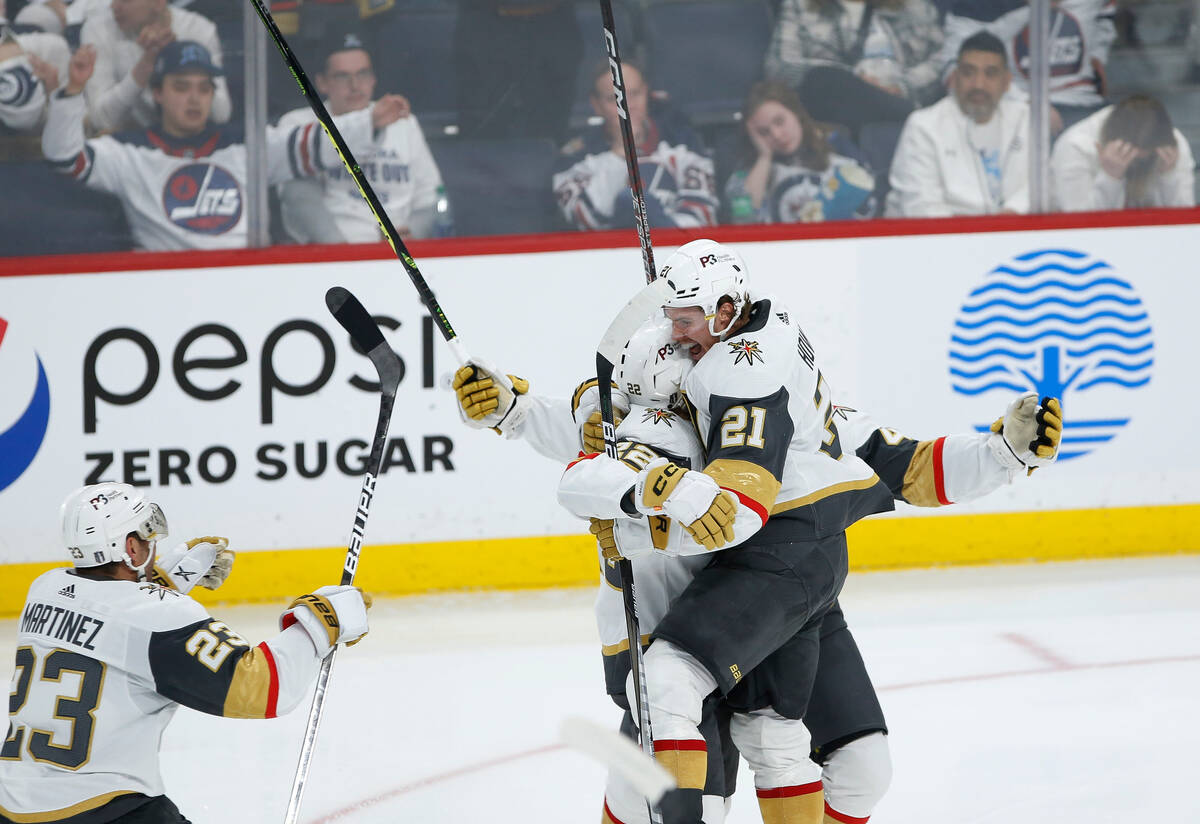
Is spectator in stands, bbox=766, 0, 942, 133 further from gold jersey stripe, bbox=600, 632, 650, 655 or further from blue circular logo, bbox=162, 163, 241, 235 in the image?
gold jersey stripe, bbox=600, 632, 650, 655

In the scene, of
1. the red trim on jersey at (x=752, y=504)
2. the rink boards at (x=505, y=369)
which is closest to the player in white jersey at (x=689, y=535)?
the red trim on jersey at (x=752, y=504)

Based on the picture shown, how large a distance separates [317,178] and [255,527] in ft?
4.02

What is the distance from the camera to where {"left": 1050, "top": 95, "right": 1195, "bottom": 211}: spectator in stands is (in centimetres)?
512

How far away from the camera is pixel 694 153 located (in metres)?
4.95

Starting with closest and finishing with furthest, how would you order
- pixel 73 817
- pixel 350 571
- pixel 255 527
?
pixel 73 817 < pixel 350 571 < pixel 255 527

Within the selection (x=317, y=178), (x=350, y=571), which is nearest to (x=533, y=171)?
(x=317, y=178)

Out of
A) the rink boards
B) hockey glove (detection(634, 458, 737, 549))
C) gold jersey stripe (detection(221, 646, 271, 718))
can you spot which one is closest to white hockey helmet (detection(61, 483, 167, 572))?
gold jersey stripe (detection(221, 646, 271, 718))

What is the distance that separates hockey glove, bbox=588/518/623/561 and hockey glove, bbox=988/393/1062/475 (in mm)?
811

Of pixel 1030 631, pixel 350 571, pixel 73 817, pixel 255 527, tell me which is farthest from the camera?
pixel 255 527

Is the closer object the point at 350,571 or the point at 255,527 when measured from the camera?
the point at 350,571

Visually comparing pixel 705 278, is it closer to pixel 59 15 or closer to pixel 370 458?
pixel 370 458

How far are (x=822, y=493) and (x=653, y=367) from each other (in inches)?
14.8

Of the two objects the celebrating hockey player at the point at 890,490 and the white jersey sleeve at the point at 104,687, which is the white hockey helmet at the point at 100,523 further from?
the celebrating hockey player at the point at 890,490

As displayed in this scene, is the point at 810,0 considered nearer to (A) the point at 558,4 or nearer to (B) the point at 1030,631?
(A) the point at 558,4
